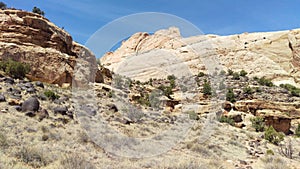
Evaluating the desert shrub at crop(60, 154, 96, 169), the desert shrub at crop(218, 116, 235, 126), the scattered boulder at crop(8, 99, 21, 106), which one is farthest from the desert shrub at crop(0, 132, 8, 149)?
the desert shrub at crop(218, 116, 235, 126)

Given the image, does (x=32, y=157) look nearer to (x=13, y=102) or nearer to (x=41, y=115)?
(x=41, y=115)

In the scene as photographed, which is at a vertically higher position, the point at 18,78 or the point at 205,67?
the point at 205,67

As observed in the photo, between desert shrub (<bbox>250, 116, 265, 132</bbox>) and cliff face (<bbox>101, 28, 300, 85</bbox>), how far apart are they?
22.7 m

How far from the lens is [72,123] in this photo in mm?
12383

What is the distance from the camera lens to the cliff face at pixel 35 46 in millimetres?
19922

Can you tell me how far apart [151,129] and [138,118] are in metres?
2.58

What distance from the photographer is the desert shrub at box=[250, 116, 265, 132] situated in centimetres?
2114

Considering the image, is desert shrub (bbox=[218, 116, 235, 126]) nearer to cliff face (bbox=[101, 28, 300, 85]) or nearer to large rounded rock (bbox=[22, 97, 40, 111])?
large rounded rock (bbox=[22, 97, 40, 111])

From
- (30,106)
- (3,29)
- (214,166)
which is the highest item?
(3,29)

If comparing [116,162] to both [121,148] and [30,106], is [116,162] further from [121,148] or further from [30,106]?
[30,106]

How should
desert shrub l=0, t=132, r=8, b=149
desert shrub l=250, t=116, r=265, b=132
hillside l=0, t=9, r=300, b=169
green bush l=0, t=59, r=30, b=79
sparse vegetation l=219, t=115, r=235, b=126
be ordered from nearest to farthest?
desert shrub l=0, t=132, r=8, b=149, hillside l=0, t=9, r=300, b=169, green bush l=0, t=59, r=30, b=79, desert shrub l=250, t=116, r=265, b=132, sparse vegetation l=219, t=115, r=235, b=126

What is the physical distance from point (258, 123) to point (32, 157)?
19.3 m

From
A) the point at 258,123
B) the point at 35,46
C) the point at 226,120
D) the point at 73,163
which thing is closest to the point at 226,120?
the point at 226,120

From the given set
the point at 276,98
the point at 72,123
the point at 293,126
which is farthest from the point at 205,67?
the point at 72,123
